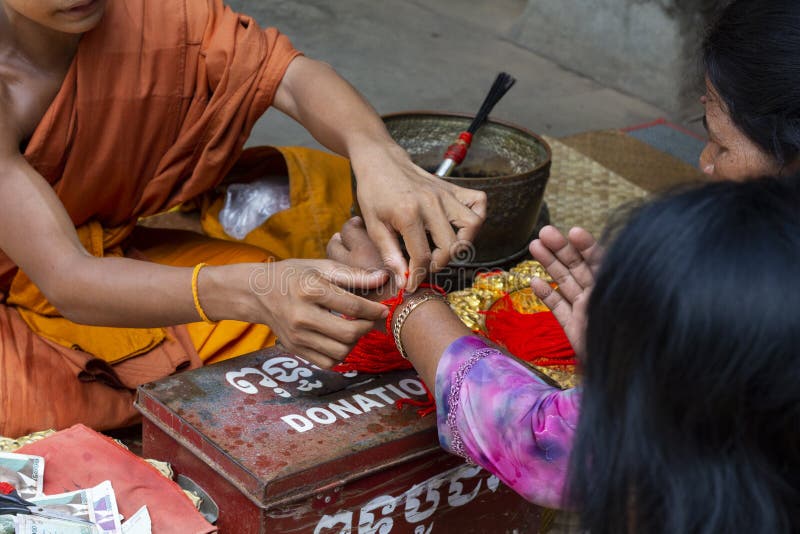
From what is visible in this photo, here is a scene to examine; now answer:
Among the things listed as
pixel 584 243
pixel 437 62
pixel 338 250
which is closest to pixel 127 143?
pixel 338 250

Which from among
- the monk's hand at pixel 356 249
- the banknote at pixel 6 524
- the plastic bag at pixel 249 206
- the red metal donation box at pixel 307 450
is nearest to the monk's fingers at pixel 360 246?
the monk's hand at pixel 356 249

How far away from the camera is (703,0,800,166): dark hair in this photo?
165cm

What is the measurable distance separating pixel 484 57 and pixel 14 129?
3.61m

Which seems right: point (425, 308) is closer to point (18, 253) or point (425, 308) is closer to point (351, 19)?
point (18, 253)

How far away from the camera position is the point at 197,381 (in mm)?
Result: 1678

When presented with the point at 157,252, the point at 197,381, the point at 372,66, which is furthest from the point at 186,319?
the point at 372,66

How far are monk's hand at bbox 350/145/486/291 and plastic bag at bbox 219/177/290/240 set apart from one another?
2.70ft

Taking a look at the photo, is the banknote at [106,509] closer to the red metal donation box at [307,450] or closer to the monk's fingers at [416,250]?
the red metal donation box at [307,450]

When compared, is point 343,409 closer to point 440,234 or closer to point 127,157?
point 440,234

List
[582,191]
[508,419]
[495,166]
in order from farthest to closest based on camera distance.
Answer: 1. [582,191]
2. [495,166]
3. [508,419]

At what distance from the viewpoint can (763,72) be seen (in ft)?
5.50

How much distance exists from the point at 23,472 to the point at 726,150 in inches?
52.5

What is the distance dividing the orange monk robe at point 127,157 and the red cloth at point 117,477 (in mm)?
300

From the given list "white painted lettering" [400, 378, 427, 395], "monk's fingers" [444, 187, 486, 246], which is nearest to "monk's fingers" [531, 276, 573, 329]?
"monk's fingers" [444, 187, 486, 246]
